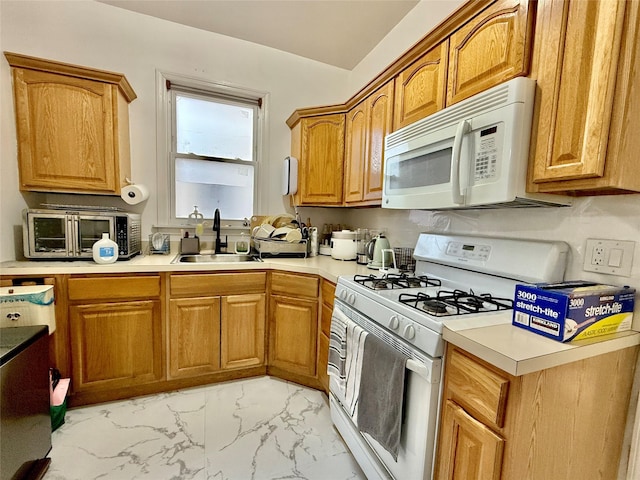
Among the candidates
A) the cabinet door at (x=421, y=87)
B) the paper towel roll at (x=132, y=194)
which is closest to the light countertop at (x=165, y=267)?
the paper towel roll at (x=132, y=194)

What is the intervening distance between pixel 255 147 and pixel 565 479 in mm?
2778

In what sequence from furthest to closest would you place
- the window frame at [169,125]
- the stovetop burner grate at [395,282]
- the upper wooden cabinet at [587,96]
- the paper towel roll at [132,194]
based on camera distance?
1. the window frame at [169,125]
2. the paper towel roll at [132,194]
3. the stovetop burner grate at [395,282]
4. the upper wooden cabinet at [587,96]

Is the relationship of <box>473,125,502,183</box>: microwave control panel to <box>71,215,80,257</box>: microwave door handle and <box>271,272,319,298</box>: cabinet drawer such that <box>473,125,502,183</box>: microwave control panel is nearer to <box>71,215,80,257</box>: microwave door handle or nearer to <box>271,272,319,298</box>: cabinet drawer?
<box>271,272,319,298</box>: cabinet drawer

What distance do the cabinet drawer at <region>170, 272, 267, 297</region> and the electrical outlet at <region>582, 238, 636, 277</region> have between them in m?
1.73

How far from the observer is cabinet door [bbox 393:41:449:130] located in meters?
1.42

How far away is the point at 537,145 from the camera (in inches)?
40.2

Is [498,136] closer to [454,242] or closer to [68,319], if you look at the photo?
[454,242]

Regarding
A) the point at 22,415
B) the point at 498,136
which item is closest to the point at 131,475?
the point at 22,415

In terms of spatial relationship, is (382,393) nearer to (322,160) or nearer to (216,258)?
(216,258)

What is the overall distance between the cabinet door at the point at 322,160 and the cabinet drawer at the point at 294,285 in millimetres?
745

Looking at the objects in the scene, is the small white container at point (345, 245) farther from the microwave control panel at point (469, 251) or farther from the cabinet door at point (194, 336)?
the cabinet door at point (194, 336)

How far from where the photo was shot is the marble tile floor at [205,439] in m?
1.38

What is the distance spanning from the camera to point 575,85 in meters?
0.91

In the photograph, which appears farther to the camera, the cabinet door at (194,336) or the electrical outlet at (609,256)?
the cabinet door at (194,336)
